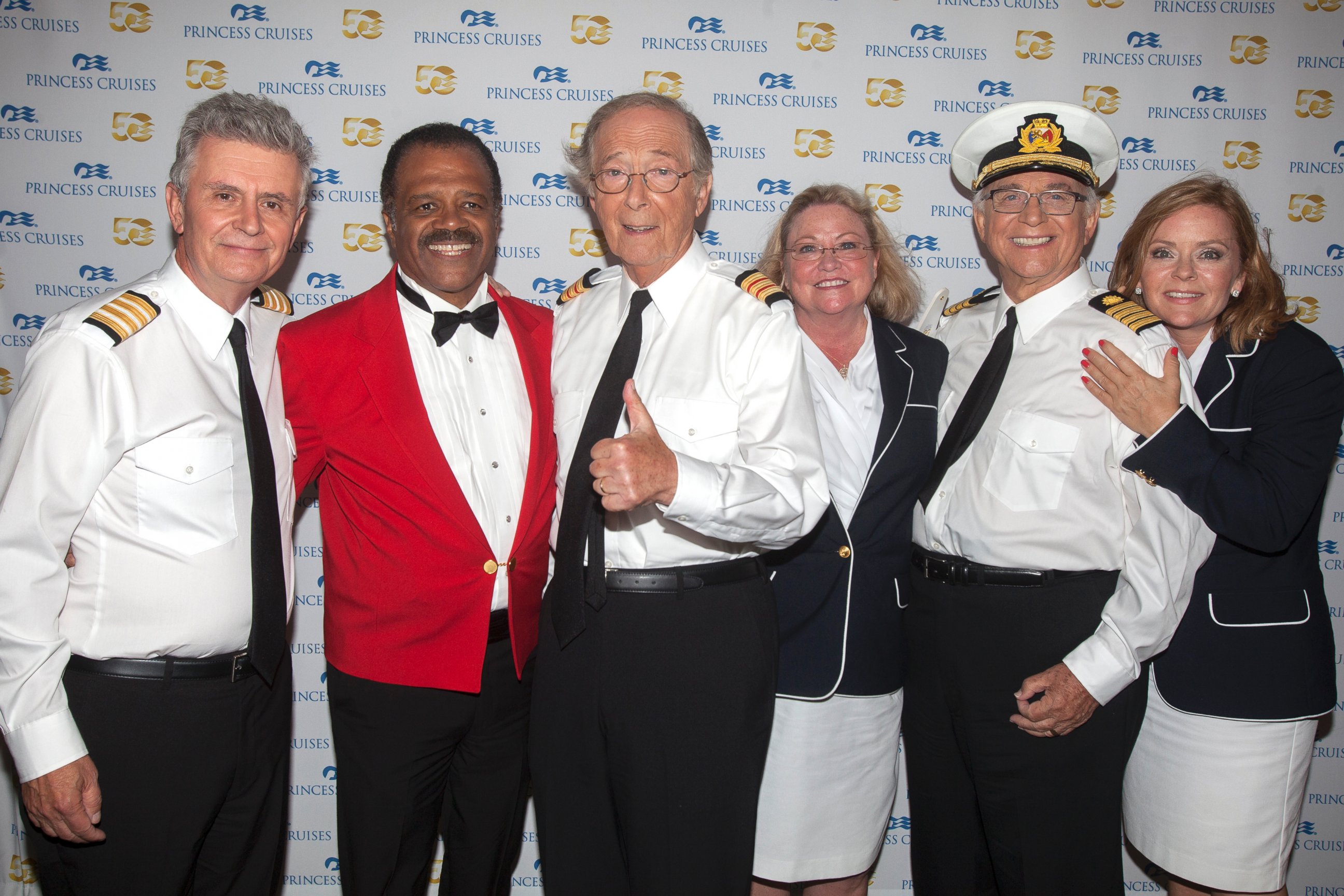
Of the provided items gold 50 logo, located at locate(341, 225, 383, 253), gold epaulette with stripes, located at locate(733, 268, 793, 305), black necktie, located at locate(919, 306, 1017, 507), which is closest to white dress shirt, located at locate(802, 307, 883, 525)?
black necktie, located at locate(919, 306, 1017, 507)

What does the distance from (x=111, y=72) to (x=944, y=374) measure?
283cm

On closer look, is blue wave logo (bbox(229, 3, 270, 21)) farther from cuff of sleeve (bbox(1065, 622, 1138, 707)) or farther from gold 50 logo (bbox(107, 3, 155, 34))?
cuff of sleeve (bbox(1065, 622, 1138, 707))

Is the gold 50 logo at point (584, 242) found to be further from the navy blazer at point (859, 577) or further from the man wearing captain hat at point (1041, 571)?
the man wearing captain hat at point (1041, 571)

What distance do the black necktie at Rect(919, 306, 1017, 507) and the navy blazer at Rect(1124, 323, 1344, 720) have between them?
0.36 m

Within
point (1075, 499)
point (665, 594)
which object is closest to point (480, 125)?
point (665, 594)

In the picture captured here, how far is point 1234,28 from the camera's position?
113 inches

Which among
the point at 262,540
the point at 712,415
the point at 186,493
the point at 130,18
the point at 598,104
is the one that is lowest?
the point at 262,540

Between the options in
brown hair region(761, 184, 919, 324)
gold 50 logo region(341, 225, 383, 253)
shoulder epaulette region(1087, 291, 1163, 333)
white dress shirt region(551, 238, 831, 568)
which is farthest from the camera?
gold 50 logo region(341, 225, 383, 253)

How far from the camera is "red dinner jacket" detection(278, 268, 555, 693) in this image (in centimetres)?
202

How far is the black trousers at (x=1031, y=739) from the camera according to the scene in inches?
77.5

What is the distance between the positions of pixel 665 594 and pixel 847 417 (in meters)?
0.78

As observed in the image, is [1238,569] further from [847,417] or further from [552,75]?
[552,75]

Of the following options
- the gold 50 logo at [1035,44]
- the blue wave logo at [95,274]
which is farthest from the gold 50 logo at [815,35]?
the blue wave logo at [95,274]

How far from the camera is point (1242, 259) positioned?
218 centimetres
